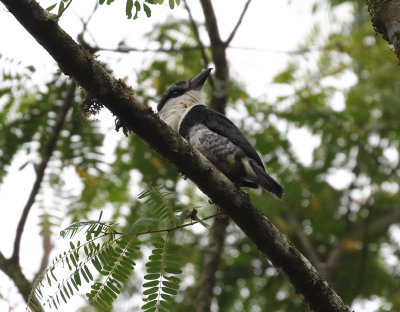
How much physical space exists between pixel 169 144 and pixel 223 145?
1.19 metres

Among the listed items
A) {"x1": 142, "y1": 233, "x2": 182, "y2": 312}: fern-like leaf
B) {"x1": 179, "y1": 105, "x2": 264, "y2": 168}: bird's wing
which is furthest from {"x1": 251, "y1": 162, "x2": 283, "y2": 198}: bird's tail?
{"x1": 142, "y1": 233, "x2": 182, "y2": 312}: fern-like leaf

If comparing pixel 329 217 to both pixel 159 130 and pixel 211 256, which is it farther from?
pixel 159 130

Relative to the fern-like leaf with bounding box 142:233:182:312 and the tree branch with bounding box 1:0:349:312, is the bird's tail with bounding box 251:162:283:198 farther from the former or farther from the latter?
the fern-like leaf with bounding box 142:233:182:312

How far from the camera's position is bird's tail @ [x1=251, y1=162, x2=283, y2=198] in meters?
3.76

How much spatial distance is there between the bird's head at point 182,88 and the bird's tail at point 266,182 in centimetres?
136

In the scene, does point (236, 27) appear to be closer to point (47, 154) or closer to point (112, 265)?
point (47, 154)

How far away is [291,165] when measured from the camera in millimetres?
4781

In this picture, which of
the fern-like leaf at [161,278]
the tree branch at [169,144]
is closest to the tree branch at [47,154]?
the tree branch at [169,144]

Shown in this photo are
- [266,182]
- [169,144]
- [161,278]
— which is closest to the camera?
[161,278]

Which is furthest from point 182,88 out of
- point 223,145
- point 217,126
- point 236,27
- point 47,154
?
point 47,154

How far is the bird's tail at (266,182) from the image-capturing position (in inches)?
148

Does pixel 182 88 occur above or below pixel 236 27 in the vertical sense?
below

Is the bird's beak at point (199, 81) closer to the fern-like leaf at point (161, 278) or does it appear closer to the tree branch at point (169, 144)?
the tree branch at point (169, 144)

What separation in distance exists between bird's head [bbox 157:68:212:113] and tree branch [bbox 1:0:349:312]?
2.09m
